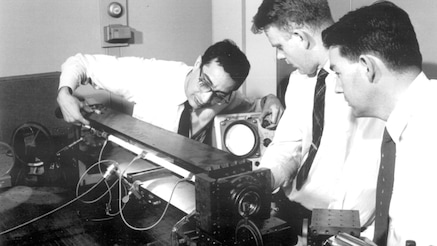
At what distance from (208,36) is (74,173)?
5.77ft

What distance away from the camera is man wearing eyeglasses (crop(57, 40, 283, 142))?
2.24m

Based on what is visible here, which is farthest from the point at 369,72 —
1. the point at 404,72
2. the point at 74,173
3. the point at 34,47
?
the point at 34,47

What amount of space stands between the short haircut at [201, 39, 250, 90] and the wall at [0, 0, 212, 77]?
106cm

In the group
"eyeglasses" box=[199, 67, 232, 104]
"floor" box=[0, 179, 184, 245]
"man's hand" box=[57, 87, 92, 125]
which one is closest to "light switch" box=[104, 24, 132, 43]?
"man's hand" box=[57, 87, 92, 125]

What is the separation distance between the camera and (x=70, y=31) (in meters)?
2.94

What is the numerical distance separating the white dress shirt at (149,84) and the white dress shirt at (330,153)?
2.04 feet

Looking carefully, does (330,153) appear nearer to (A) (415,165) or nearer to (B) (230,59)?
(A) (415,165)

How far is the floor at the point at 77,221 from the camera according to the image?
5.00 feet

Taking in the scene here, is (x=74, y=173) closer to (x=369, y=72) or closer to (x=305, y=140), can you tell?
(x=305, y=140)

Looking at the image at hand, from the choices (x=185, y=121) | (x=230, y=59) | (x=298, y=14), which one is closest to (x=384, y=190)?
(x=298, y=14)

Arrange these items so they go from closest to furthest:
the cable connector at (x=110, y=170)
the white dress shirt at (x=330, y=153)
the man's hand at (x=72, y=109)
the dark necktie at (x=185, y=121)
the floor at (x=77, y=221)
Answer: the floor at (x=77, y=221)
the white dress shirt at (x=330, y=153)
the cable connector at (x=110, y=170)
the man's hand at (x=72, y=109)
the dark necktie at (x=185, y=121)

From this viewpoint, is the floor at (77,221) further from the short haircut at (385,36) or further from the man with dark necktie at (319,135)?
the short haircut at (385,36)

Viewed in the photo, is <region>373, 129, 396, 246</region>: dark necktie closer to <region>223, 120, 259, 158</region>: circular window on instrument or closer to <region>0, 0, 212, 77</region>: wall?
<region>223, 120, 259, 158</region>: circular window on instrument

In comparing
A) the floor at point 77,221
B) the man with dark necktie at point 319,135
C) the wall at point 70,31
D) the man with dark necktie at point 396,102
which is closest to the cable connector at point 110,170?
the floor at point 77,221
